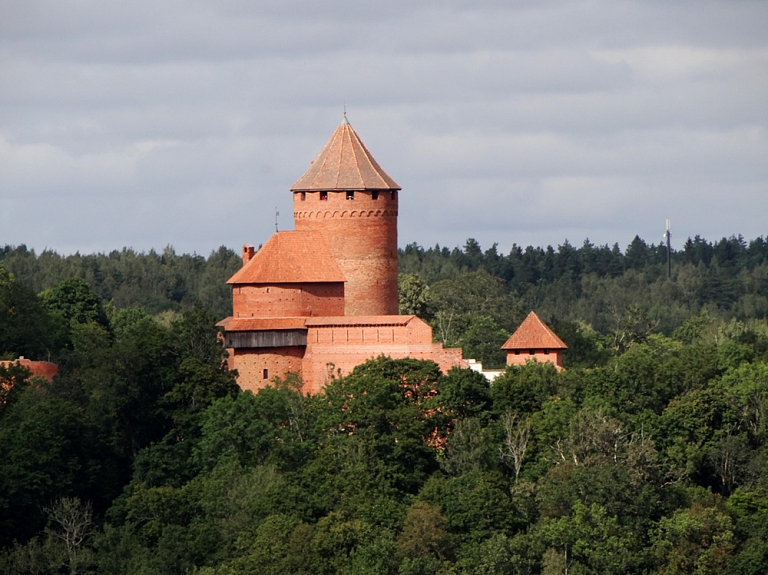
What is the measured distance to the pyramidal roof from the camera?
185 feet

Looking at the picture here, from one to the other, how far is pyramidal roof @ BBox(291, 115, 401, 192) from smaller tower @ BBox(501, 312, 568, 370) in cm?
542

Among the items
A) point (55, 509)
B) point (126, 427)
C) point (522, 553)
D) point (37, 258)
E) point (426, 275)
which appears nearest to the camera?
point (522, 553)

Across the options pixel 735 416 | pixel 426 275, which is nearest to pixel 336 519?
pixel 735 416

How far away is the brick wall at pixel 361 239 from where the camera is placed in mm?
55406

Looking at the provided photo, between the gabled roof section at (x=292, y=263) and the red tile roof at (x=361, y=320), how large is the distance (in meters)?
1.43

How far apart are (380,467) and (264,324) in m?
5.81

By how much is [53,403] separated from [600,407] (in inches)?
553

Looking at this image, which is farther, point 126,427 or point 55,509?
point 126,427

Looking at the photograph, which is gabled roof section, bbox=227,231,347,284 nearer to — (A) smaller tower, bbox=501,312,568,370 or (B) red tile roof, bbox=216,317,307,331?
(B) red tile roof, bbox=216,317,307,331

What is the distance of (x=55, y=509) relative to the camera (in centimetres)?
4938

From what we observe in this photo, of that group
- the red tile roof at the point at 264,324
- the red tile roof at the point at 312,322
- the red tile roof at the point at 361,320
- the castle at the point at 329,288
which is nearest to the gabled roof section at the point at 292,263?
the castle at the point at 329,288

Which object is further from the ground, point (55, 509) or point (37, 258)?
point (37, 258)

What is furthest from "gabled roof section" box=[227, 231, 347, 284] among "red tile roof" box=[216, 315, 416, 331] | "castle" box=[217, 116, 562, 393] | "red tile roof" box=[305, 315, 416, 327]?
"red tile roof" box=[305, 315, 416, 327]

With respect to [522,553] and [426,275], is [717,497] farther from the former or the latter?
[426,275]
